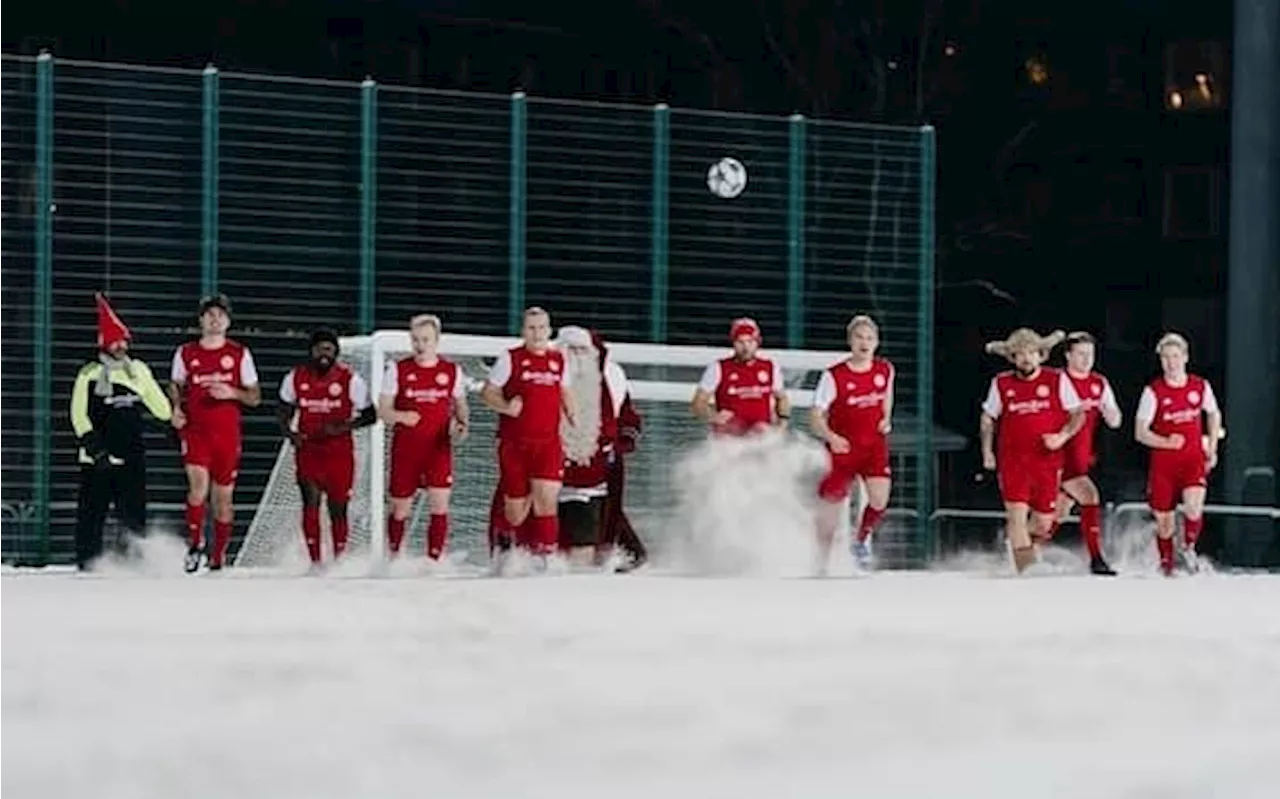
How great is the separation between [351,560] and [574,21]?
84.2 feet

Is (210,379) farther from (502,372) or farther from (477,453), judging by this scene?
(477,453)

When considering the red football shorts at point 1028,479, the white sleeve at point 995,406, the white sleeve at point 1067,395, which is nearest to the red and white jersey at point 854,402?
the white sleeve at point 995,406

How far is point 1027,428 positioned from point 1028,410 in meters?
0.11

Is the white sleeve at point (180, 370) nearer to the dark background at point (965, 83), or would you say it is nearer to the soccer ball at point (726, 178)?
the soccer ball at point (726, 178)

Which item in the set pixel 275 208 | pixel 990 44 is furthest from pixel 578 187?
pixel 990 44

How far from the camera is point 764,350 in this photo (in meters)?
18.7

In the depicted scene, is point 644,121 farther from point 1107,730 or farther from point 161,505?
point 1107,730

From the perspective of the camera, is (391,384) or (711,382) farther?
(711,382)

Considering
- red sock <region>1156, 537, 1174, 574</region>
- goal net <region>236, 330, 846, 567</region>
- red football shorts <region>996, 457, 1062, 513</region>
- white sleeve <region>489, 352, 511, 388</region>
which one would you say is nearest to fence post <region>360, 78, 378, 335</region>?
goal net <region>236, 330, 846, 567</region>

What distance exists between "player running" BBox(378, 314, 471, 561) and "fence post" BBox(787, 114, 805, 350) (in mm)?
4386

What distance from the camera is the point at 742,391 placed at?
16.0m

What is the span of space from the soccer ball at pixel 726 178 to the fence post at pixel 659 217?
0.33 meters

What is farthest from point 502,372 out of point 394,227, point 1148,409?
point 1148,409

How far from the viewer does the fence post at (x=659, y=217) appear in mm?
18672
